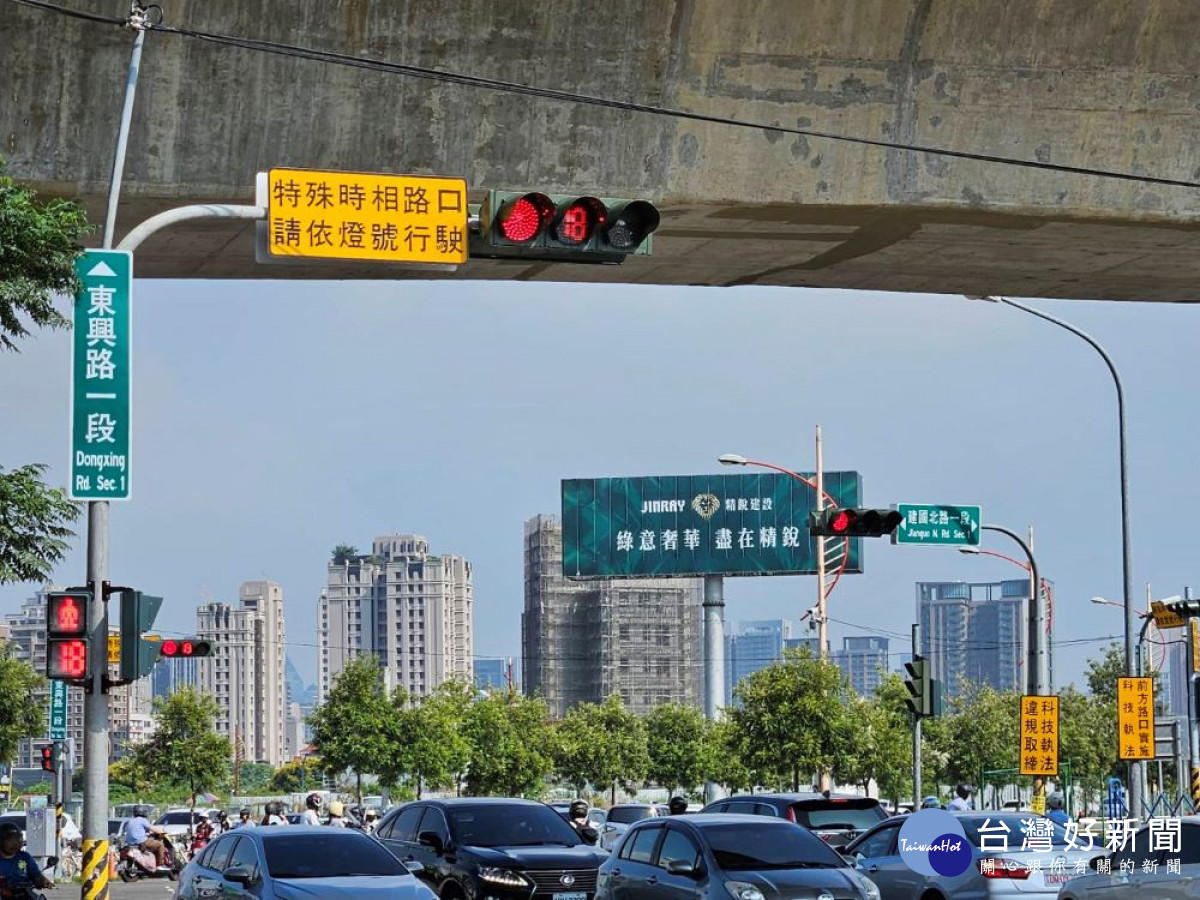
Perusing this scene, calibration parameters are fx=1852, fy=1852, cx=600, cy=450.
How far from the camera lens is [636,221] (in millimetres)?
14625

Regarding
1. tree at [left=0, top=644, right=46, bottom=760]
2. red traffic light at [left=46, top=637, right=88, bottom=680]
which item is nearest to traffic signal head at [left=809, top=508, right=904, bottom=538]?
red traffic light at [left=46, top=637, right=88, bottom=680]

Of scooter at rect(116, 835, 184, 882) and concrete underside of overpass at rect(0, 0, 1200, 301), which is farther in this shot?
scooter at rect(116, 835, 184, 882)

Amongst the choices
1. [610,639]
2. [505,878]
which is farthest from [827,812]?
[610,639]

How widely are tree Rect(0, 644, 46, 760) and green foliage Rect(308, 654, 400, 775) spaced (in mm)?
13318

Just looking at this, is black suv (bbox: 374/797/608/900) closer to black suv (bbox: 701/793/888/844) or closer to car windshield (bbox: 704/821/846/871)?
car windshield (bbox: 704/821/846/871)

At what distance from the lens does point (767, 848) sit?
1797 cm

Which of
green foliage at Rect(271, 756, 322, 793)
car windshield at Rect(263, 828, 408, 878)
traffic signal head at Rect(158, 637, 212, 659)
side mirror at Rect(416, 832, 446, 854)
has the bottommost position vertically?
green foliage at Rect(271, 756, 322, 793)

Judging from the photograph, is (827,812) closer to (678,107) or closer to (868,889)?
(868,889)

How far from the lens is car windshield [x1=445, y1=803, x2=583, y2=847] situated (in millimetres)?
21219

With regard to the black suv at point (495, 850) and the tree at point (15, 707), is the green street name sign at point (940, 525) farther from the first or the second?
the tree at point (15, 707)

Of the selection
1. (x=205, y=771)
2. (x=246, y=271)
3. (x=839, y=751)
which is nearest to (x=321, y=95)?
(x=246, y=271)

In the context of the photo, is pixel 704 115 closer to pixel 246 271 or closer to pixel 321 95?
pixel 321 95

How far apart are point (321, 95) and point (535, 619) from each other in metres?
160

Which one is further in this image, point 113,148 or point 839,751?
point 839,751
